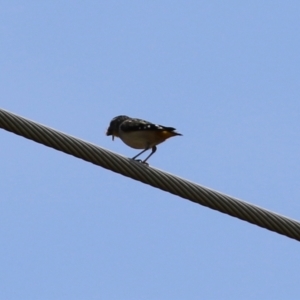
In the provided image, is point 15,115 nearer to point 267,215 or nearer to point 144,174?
point 144,174

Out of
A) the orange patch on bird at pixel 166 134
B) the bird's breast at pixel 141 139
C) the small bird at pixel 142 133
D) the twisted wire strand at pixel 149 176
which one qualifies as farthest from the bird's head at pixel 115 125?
the twisted wire strand at pixel 149 176

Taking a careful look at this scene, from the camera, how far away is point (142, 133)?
1176cm

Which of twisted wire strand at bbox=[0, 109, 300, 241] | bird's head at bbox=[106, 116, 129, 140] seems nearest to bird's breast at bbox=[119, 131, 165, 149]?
bird's head at bbox=[106, 116, 129, 140]

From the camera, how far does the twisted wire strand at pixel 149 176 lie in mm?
7293

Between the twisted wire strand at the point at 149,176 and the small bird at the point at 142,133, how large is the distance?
3.45 metres

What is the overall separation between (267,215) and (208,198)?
0.52m

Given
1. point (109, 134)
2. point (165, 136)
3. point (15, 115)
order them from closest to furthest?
point (15, 115), point (165, 136), point (109, 134)

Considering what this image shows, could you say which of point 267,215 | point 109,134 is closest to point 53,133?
point 267,215

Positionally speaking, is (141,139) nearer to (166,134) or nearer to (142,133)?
(142,133)

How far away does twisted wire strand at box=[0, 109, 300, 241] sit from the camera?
23.9 ft

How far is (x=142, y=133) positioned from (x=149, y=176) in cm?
407

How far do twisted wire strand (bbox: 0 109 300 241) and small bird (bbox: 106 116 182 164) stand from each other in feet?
11.3

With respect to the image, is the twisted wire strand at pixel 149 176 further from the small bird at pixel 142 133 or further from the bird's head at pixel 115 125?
the bird's head at pixel 115 125

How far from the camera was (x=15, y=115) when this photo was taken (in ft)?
23.8
